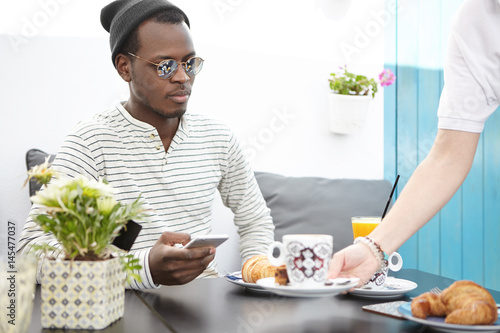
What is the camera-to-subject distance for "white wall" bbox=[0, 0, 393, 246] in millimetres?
2281

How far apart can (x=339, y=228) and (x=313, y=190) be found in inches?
8.3

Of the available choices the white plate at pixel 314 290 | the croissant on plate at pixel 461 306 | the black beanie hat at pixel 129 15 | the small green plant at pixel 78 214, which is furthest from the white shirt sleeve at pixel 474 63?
the black beanie hat at pixel 129 15

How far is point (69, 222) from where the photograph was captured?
3.01ft

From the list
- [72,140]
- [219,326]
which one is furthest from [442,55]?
[219,326]

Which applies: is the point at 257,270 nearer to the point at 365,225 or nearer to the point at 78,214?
the point at 365,225

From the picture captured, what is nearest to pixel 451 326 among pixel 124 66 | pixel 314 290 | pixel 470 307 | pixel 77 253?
pixel 470 307

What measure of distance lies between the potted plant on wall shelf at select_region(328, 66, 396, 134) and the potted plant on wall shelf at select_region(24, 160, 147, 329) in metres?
1.92

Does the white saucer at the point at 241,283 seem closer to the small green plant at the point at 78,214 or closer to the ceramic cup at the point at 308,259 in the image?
the ceramic cup at the point at 308,259

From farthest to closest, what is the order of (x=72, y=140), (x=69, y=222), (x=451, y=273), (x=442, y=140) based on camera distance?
(x=451, y=273) < (x=72, y=140) < (x=442, y=140) < (x=69, y=222)

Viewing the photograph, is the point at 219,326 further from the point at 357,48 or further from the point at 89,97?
the point at 357,48

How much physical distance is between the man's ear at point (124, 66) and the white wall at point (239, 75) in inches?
18.9

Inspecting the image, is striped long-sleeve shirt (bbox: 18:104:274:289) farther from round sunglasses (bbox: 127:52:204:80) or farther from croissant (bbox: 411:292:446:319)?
croissant (bbox: 411:292:446:319)

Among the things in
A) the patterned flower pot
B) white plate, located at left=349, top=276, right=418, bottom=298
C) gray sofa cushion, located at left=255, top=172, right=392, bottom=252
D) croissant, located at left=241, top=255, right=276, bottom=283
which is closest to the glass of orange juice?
white plate, located at left=349, top=276, right=418, bottom=298

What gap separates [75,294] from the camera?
3.02 feet
